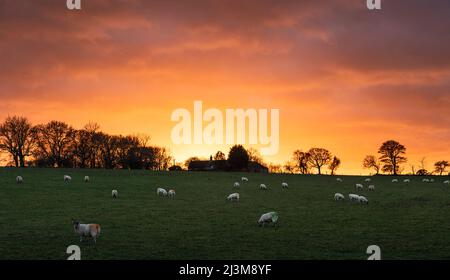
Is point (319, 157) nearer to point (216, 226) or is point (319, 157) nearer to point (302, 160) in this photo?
point (302, 160)

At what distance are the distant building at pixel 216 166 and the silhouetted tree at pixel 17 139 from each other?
5371 cm

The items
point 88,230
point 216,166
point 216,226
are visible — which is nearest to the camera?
point 88,230

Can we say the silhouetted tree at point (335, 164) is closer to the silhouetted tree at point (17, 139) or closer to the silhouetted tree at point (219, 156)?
the silhouetted tree at point (219, 156)

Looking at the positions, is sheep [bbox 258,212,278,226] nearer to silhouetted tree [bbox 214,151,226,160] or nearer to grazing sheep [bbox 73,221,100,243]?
grazing sheep [bbox 73,221,100,243]

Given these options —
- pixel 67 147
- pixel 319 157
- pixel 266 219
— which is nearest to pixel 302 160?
pixel 319 157

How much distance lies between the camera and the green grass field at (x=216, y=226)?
842 inches

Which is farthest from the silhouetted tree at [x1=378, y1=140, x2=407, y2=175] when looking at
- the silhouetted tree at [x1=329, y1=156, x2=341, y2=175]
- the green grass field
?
the green grass field

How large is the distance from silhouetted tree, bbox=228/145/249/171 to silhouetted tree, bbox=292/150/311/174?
30.3m

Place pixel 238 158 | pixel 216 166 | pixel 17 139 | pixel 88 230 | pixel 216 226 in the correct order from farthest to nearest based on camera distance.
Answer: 1. pixel 216 166
2. pixel 238 158
3. pixel 17 139
4. pixel 216 226
5. pixel 88 230

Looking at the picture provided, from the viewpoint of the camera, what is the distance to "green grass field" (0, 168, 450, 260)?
2139 centimetres

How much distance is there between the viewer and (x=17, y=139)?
107625 millimetres

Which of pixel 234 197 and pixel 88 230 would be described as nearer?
pixel 88 230

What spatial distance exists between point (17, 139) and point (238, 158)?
56.9 meters
